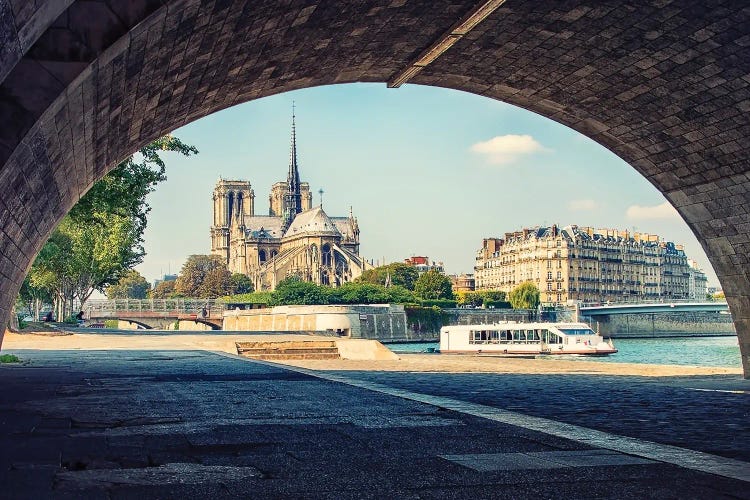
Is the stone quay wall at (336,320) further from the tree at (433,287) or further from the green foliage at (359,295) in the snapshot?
the tree at (433,287)

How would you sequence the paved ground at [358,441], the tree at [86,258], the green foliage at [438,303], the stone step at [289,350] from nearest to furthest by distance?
the paved ground at [358,441]
the stone step at [289,350]
the tree at [86,258]
the green foliage at [438,303]

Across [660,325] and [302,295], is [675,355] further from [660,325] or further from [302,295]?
[302,295]

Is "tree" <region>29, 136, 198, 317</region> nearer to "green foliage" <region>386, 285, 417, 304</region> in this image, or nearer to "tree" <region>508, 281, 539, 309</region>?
"green foliage" <region>386, 285, 417, 304</region>

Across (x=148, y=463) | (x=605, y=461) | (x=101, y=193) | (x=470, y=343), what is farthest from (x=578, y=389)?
(x=470, y=343)

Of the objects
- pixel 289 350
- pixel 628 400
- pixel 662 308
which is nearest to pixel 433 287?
pixel 662 308

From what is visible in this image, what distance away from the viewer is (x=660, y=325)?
15788cm

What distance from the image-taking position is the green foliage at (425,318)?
128375 mm

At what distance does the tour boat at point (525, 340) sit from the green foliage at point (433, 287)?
301 feet

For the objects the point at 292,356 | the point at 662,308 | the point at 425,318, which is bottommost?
the point at 292,356

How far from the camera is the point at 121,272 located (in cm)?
8375

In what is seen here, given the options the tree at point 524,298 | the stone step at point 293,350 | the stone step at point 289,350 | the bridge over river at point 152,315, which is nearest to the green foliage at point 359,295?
the tree at point 524,298

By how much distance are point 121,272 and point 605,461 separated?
7900cm

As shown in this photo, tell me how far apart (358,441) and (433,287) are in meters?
164

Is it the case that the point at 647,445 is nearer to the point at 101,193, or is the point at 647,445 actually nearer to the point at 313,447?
the point at 313,447
